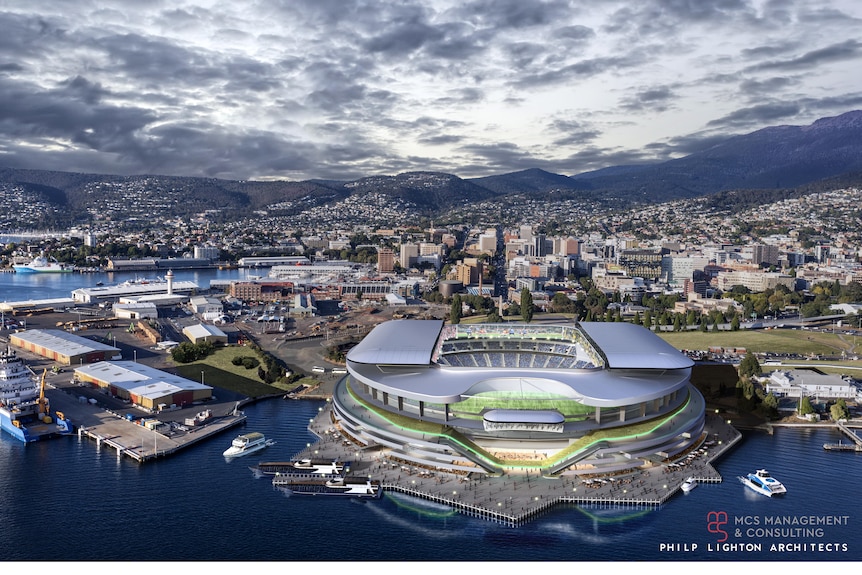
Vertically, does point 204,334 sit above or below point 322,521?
above

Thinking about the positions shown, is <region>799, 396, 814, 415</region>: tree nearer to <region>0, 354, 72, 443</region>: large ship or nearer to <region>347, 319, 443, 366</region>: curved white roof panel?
<region>347, 319, 443, 366</region>: curved white roof panel

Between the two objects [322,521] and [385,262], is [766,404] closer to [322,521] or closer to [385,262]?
[322,521]

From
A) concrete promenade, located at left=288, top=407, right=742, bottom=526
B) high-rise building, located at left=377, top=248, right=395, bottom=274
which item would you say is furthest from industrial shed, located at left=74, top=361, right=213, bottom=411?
high-rise building, located at left=377, top=248, right=395, bottom=274

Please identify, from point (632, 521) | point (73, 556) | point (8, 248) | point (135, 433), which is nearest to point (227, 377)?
point (135, 433)

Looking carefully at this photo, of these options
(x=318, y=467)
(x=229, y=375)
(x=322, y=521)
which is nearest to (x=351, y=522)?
(x=322, y=521)

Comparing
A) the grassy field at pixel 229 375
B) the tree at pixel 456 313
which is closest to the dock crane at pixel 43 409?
the grassy field at pixel 229 375

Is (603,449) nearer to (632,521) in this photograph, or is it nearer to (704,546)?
(632,521)

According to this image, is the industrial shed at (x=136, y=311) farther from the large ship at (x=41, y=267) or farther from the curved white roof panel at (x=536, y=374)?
the large ship at (x=41, y=267)
